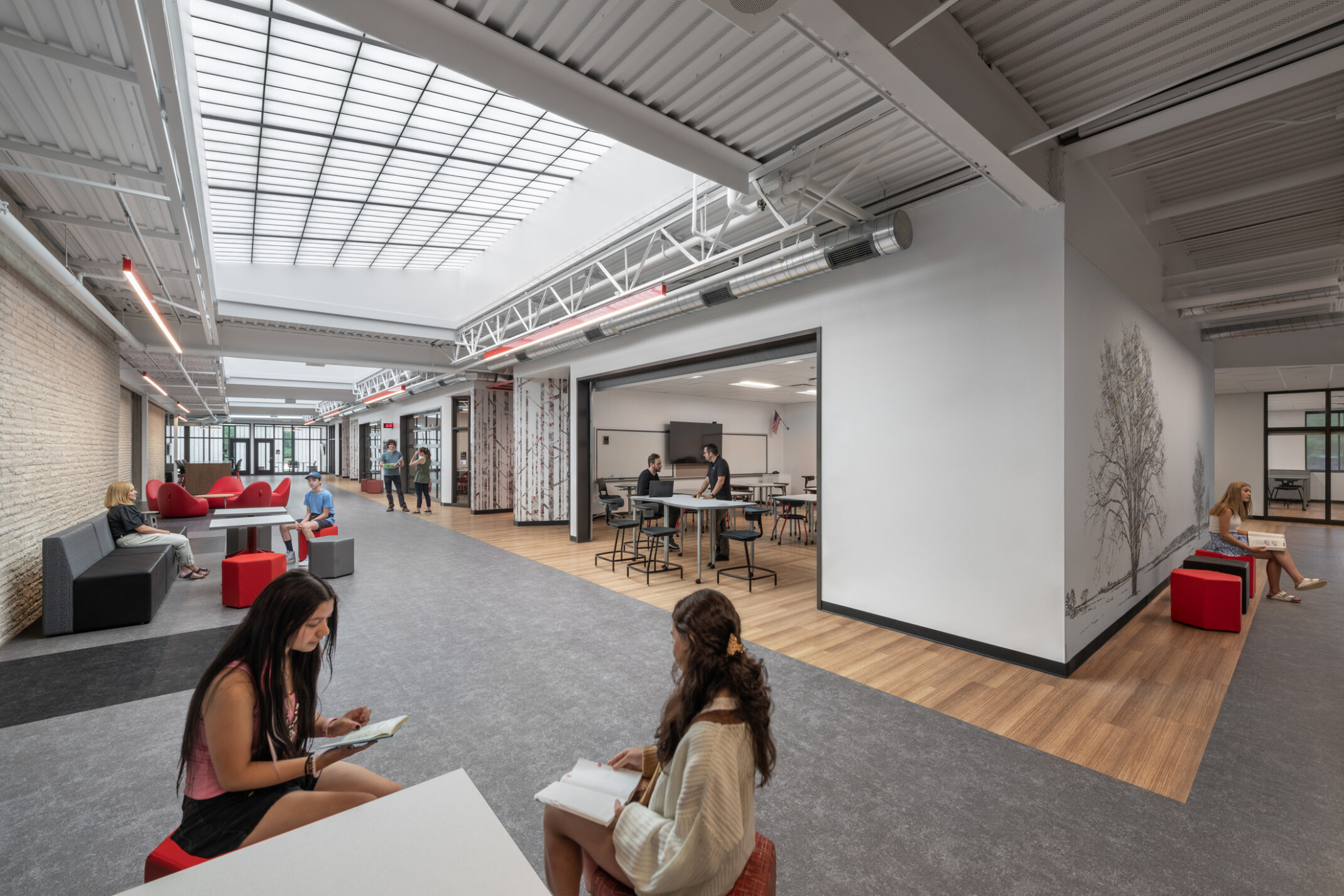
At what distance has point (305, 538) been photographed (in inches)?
287

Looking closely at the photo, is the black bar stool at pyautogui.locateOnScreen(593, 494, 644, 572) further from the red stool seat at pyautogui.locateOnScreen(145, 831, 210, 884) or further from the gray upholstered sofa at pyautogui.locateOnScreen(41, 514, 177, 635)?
the red stool seat at pyautogui.locateOnScreen(145, 831, 210, 884)

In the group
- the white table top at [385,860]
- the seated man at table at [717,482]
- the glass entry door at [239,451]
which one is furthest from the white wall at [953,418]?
the glass entry door at [239,451]

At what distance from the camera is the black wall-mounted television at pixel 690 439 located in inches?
499

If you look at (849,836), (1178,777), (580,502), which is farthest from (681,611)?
(580,502)

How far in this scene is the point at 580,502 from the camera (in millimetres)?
9094

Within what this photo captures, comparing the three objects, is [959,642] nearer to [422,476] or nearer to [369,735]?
[369,735]

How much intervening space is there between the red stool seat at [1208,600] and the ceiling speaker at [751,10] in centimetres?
564

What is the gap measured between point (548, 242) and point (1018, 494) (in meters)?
5.68

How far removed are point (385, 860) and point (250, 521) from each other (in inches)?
241

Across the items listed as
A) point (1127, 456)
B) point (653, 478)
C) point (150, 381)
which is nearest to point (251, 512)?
point (653, 478)

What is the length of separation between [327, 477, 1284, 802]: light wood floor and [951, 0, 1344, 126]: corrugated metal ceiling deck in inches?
134

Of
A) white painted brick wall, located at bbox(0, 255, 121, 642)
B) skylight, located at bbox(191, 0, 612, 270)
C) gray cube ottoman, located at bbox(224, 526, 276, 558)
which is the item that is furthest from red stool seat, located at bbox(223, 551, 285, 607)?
skylight, located at bbox(191, 0, 612, 270)

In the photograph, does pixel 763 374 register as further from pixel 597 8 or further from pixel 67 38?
pixel 67 38

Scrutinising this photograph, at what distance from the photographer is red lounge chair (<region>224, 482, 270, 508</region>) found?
11.8 metres
